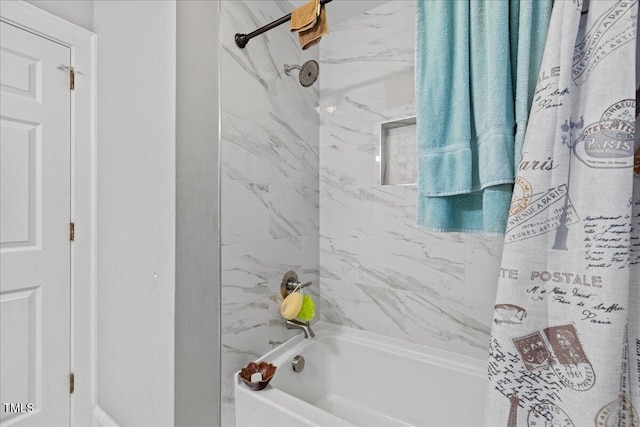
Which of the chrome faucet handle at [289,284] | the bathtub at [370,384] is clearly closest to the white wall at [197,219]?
the bathtub at [370,384]

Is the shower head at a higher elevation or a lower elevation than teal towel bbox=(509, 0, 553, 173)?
higher

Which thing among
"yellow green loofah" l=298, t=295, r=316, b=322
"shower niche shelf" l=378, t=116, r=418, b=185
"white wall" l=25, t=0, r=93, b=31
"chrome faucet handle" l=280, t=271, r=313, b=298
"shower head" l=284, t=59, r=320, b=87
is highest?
"white wall" l=25, t=0, r=93, b=31

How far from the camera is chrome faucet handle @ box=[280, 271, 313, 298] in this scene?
157cm

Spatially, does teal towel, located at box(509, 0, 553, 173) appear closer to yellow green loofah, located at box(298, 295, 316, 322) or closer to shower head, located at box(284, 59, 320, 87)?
shower head, located at box(284, 59, 320, 87)

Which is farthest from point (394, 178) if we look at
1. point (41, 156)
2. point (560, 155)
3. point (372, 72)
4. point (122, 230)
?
point (41, 156)

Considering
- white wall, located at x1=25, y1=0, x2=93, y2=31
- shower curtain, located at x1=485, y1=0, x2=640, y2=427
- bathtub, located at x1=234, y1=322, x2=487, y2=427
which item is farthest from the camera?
white wall, located at x1=25, y1=0, x2=93, y2=31

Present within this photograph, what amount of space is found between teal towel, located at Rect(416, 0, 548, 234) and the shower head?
0.81 meters

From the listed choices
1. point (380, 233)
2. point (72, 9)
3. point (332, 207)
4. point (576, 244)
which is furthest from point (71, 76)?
point (576, 244)

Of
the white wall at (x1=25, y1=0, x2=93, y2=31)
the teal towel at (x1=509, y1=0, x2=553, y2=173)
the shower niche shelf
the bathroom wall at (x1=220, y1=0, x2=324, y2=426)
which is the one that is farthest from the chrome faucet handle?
the white wall at (x1=25, y1=0, x2=93, y2=31)

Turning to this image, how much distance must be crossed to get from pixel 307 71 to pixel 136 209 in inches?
42.6

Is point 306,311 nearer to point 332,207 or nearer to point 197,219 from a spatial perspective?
point 332,207

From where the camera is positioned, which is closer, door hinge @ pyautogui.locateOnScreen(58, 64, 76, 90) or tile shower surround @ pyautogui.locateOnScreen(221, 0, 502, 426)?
tile shower surround @ pyautogui.locateOnScreen(221, 0, 502, 426)

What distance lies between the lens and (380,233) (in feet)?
5.49

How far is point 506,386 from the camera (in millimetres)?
652
